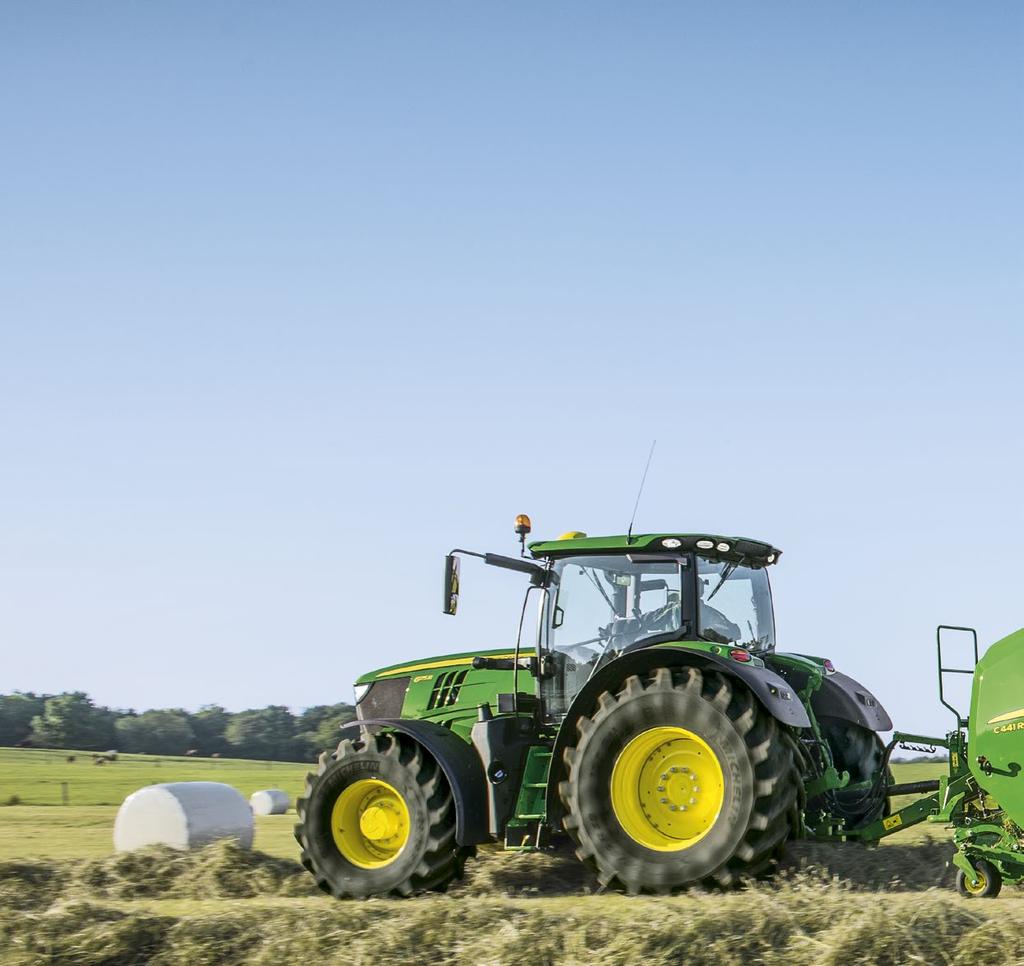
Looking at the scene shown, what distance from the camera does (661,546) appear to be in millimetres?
8188

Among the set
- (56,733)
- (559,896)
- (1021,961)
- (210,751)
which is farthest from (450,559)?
(56,733)

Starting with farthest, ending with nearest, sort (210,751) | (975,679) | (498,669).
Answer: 1. (210,751)
2. (498,669)
3. (975,679)

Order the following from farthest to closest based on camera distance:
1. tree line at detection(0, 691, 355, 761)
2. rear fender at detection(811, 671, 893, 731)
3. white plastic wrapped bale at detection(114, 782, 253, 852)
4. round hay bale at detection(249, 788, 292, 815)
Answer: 1. tree line at detection(0, 691, 355, 761)
2. round hay bale at detection(249, 788, 292, 815)
3. white plastic wrapped bale at detection(114, 782, 253, 852)
4. rear fender at detection(811, 671, 893, 731)

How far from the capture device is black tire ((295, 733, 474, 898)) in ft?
25.7

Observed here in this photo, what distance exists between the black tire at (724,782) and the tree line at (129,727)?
55.4 ft

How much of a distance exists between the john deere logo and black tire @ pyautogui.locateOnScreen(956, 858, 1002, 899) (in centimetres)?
68

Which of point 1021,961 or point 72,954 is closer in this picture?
point 1021,961

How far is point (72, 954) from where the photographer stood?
232 inches

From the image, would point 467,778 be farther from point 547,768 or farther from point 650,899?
point 650,899

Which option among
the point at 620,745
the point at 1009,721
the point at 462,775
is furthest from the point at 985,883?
the point at 462,775

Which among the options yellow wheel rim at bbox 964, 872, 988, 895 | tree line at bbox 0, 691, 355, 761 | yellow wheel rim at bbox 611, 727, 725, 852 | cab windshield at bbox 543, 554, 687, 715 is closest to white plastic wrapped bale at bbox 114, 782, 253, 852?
cab windshield at bbox 543, 554, 687, 715

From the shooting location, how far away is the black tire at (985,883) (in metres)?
6.69

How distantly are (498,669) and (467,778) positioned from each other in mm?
1235

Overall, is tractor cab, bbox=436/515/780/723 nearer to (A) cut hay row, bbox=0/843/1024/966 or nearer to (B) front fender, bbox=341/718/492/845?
(B) front fender, bbox=341/718/492/845
